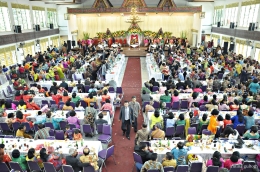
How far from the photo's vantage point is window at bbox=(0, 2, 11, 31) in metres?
18.1

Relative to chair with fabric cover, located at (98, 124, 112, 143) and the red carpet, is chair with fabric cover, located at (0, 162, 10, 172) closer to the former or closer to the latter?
the red carpet

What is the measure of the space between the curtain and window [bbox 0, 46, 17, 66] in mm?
15622

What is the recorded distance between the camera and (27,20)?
2305 cm

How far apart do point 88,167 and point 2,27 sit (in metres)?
17.4

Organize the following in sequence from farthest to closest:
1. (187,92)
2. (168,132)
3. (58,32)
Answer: (58,32), (187,92), (168,132)

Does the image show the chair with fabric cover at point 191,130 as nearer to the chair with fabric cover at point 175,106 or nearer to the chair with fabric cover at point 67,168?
the chair with fabric cover at point 175,106

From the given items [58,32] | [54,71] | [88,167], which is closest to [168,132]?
[88,167]

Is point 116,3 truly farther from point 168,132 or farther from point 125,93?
point 168,132

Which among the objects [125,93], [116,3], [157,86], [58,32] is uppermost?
[116,3]

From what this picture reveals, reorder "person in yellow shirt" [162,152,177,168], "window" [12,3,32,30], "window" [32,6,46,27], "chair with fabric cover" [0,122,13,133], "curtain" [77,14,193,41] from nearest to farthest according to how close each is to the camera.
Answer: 1. "person in yellow shirt" [162,152,177,168]
2. "chair with fabric cover" [0,122,13,133]
3. "window" [12,3,32,30]
4. "window" [32,6,46,27]
5. "curtain" [77,14,193,41]

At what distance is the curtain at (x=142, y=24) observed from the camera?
33500mm

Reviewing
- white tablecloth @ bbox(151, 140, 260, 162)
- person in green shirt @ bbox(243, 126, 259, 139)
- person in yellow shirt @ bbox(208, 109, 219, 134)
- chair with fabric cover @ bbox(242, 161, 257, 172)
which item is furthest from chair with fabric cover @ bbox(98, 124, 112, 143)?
person in green shirt @ bbox(243, 126, 259, 139)

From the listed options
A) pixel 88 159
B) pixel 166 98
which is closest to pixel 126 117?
pixel 166 98

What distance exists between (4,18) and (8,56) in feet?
10.7
